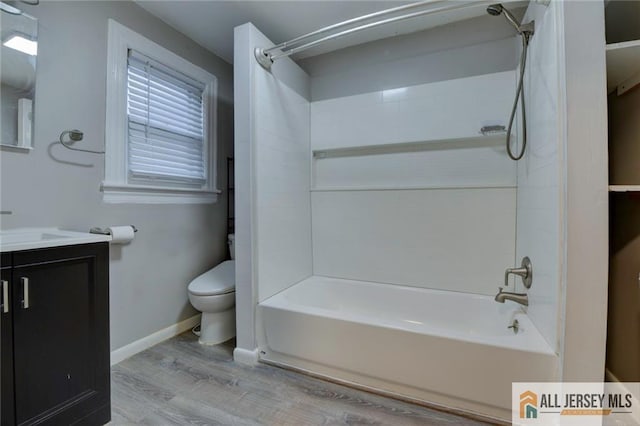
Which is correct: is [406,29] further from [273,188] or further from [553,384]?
[553,384]

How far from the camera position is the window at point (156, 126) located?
1.80m

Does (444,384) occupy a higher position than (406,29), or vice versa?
(406,29)

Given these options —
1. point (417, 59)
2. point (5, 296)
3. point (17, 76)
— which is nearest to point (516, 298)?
point (417, 59)

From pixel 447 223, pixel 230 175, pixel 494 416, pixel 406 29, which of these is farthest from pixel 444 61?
pixel 494 416

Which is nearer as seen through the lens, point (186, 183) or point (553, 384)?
point (553, 384)

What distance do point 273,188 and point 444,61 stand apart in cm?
157

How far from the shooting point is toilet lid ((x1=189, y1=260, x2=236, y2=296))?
200 cm

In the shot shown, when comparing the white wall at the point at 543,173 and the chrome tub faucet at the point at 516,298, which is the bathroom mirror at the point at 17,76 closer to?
the white wall at the point at 543,173

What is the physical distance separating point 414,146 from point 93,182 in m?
2.19

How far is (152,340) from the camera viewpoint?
203cm

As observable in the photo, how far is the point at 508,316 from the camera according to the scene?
174cm

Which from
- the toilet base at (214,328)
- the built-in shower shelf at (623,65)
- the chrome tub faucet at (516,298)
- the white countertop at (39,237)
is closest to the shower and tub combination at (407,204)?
the chrome tub faucet at (516,298)

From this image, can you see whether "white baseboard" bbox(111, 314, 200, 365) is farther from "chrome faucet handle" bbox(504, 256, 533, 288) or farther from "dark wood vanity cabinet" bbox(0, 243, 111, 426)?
"chrome faucet handle" bbox(504, 256, 533, 288)

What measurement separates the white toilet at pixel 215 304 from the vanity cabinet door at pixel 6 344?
1.01 meters
